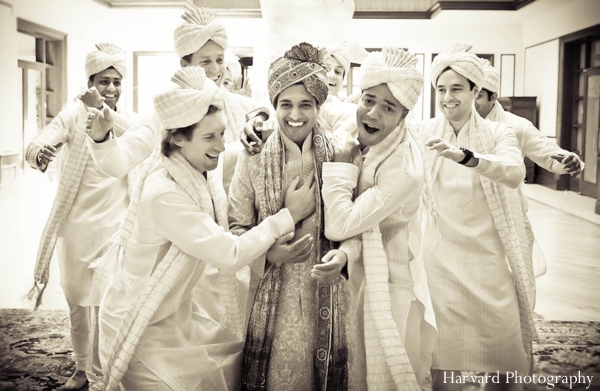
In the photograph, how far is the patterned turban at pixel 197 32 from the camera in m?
Result: 3.18

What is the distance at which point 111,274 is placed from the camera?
8.15 feet

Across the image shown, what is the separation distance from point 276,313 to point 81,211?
162cm

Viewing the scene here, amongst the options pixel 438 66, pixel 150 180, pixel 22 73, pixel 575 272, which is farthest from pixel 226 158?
pixel 22 73

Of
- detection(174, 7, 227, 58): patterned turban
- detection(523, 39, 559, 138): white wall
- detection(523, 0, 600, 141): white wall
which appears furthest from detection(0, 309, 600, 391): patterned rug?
detection(523, 39, 559, 138): white wall

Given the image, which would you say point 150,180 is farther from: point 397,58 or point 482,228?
point 482,228

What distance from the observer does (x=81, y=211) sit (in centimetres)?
356

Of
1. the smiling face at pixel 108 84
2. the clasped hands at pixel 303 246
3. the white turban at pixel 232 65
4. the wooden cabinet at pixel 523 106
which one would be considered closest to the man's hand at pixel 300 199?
the clasped hands at pixel 303 246

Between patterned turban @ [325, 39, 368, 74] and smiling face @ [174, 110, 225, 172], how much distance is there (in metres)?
1.44

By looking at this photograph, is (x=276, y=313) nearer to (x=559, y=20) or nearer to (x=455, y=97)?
(x=455, y=97)

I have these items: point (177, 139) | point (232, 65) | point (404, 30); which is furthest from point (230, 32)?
point (177, 139)

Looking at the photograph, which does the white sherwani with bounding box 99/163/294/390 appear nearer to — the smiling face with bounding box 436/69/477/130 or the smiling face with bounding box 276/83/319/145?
the smiling face with bounding box 276/83/319/145

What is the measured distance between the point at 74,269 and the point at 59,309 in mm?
1344

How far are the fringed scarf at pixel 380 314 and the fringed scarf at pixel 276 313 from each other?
4.7 inches

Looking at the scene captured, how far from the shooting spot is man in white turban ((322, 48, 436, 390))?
92.8 inches
